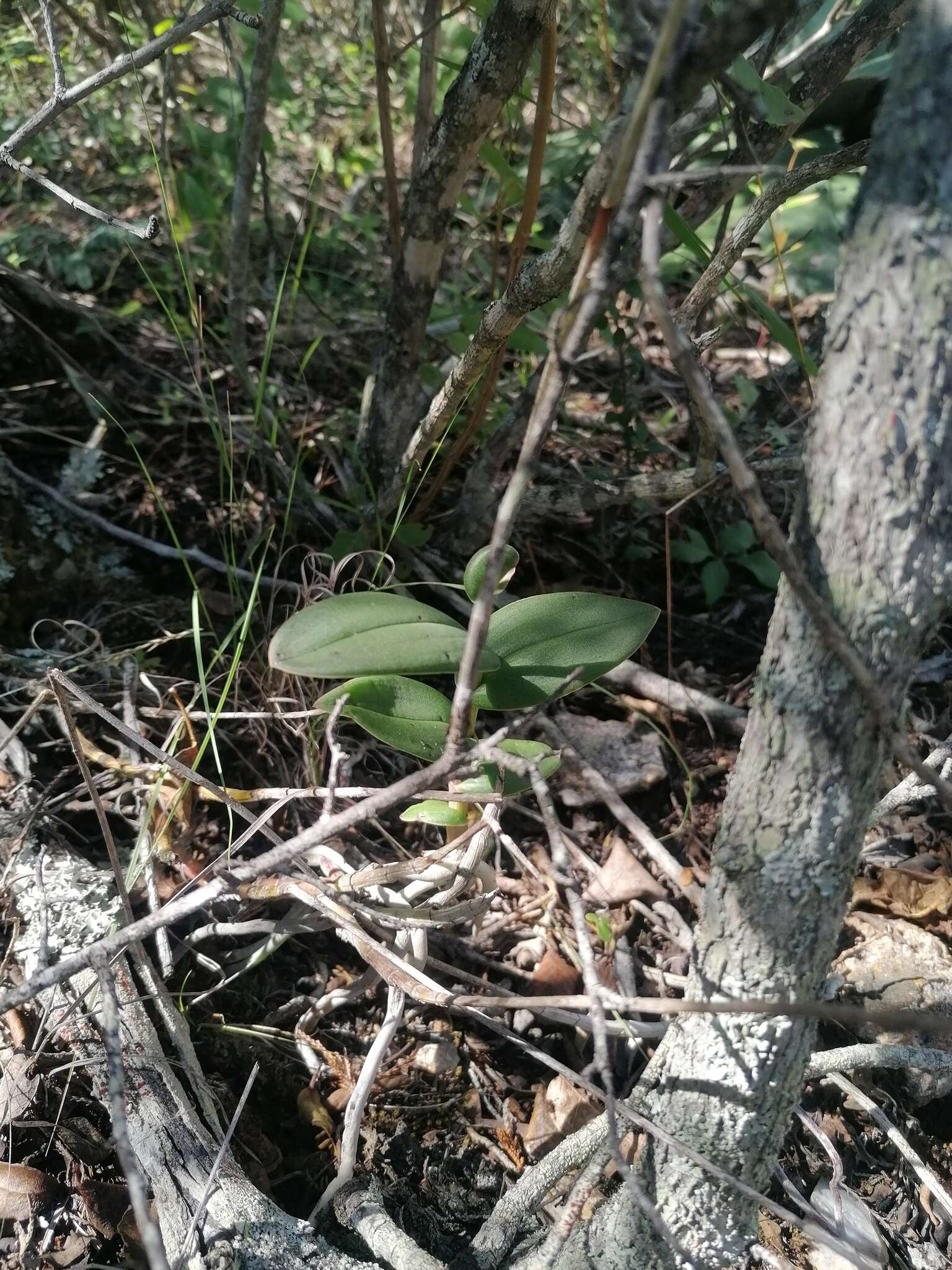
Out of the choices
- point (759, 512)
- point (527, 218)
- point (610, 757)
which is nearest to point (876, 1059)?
point (610, 757)

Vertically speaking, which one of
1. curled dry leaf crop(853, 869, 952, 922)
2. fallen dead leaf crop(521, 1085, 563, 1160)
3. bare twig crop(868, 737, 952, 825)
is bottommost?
fallen dead leaf crop(521, 1085, 563, 1160)

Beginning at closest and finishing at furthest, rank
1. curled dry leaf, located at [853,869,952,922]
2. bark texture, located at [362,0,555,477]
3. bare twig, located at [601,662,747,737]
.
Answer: bark texture, located at [362,0,555,477]
curled dry leaf, located at [853,869,952,922]
bare twig, located at [601,662,747,737]

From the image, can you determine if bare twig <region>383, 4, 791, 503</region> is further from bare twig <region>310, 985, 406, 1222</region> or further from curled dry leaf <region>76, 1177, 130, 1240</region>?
curled dry leaf <region>76, 1177, 130, 1240</region>

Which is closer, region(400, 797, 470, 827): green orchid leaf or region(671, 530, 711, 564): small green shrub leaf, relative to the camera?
region(400, 797, 470, 827): green orchid leaf

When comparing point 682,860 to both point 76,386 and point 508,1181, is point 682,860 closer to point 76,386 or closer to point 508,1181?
point 508,1181

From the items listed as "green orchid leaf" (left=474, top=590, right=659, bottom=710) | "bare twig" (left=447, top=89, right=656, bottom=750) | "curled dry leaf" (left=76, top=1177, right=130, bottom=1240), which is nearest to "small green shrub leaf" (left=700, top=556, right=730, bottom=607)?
"green orchid leaf" (left=474, top=590, right=659, bottom=710)

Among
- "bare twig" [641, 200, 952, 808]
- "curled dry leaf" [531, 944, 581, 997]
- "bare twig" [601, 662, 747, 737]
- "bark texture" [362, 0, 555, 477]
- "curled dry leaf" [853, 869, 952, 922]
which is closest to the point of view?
"bare twig" [641, 200, 952, 808]
